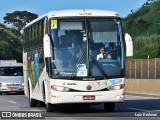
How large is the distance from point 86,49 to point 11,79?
70.2 feet

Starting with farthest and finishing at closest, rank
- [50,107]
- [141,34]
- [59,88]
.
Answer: [141,34]
[50,107]
[59,88]

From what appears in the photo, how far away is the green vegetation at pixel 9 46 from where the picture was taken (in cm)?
8607

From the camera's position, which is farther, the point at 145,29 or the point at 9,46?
the point at 9,46

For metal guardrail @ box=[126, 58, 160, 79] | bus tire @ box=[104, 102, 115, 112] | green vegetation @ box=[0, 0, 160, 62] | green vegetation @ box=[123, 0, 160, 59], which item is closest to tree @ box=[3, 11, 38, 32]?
green vegetation @ box=[0, 0, 160, 62]

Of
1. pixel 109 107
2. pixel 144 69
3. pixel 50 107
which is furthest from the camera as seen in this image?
pixel 144 69

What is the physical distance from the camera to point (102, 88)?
59.8 feet

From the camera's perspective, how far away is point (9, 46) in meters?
89.2

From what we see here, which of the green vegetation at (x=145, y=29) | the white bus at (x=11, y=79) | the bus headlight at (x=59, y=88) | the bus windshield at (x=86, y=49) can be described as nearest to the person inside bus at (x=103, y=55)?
the bus windshield at (x=86, y=49)

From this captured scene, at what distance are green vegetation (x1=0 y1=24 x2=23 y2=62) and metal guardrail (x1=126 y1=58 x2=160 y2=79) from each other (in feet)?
148

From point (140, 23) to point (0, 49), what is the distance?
2592 centimetres

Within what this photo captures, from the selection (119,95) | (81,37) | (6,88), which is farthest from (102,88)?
(6,88)

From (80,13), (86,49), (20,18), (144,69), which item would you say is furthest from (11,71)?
(20,18)

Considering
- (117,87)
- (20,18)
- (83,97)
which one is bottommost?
(83,97)

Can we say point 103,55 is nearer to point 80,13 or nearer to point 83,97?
point 83,97
